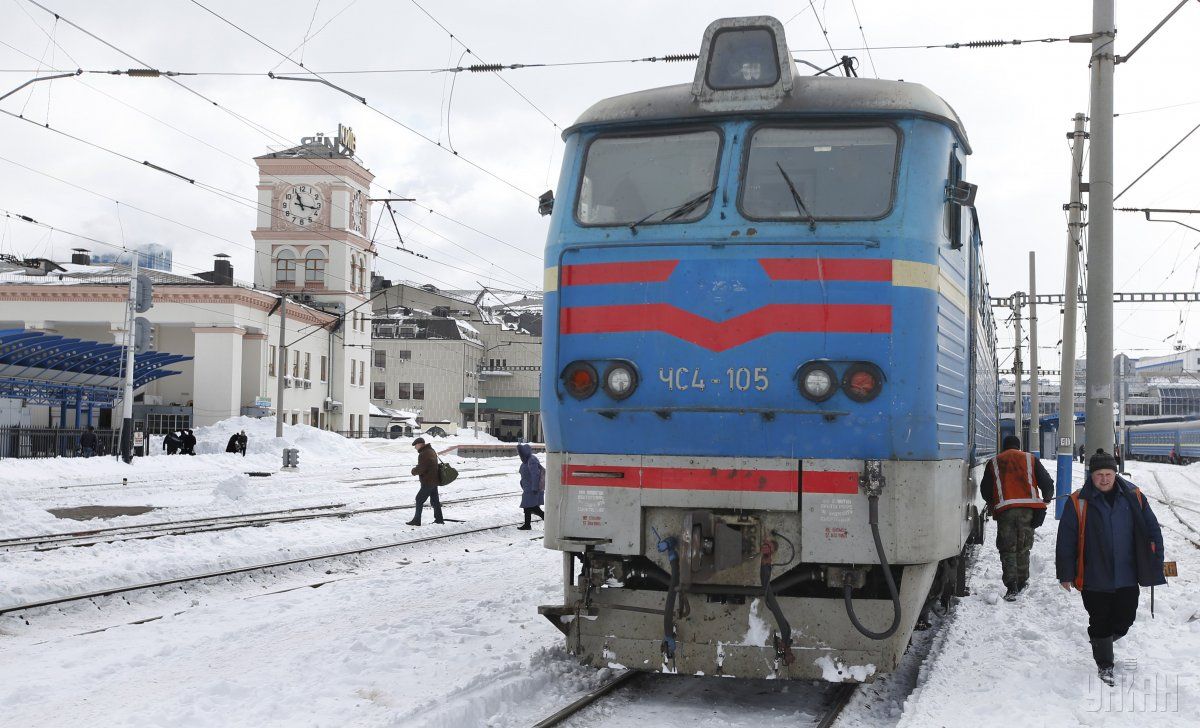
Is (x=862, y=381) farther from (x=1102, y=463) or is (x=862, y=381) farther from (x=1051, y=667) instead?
(x=1051, y=667)

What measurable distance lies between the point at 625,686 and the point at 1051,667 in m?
2.87

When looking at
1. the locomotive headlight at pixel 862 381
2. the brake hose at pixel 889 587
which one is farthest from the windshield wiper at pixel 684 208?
the brake hose at pixel 889 587

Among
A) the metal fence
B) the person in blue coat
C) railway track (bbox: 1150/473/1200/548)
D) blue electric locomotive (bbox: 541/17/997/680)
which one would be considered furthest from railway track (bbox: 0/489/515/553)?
the metal fence

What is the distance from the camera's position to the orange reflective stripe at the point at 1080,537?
7289 millimetres

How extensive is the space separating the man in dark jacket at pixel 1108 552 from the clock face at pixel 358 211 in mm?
55370

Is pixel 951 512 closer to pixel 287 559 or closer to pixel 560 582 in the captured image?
pixel 560 582

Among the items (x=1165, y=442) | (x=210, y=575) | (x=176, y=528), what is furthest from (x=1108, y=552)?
(x=1165, y=442)

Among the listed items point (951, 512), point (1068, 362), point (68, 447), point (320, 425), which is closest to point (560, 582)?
point (951, 512)

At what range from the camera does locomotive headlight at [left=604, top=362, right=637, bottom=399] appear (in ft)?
22.2

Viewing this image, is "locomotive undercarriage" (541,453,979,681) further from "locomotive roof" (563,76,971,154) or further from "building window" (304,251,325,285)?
"building window" (304,251,325,285)

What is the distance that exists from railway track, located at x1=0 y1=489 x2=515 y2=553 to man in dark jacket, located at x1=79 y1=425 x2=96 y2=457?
17134mm

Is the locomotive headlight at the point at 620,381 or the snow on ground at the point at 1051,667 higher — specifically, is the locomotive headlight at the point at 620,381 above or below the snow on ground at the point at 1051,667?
above

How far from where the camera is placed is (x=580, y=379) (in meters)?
6.95

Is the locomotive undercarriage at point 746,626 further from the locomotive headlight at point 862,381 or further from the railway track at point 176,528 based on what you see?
the railway track at point 176,528
